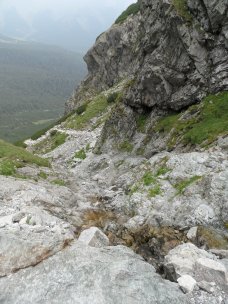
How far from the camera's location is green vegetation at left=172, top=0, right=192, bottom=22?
35.0 metres

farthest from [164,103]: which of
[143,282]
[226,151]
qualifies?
[143,282]

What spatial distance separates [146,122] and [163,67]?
19.0ft

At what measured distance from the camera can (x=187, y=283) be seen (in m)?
15.1

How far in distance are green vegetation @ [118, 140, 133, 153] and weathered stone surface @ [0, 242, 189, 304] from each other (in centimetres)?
2140

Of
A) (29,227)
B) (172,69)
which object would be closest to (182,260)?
(29,227)

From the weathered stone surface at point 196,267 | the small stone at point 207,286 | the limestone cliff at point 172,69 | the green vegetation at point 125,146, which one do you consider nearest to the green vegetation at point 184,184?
the limestone cliff at point 172,69

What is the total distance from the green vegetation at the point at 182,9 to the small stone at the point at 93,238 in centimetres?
2360

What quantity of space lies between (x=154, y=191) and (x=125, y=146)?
13.5 meters

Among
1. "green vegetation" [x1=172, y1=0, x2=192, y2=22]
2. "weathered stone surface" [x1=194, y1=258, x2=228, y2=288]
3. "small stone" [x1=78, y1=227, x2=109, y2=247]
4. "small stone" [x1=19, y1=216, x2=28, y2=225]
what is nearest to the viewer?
"weathered stone surface" [x1=194, y1=258, x2=228, y2=288]

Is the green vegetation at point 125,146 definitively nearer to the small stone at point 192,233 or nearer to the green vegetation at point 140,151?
the green vegetation at point 140,151

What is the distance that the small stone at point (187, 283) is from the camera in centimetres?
1491

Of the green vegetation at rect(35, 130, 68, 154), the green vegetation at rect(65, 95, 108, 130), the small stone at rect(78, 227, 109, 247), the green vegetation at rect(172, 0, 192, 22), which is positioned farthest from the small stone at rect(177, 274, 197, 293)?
the green vegetation at rect(65, 95, 108, 130)

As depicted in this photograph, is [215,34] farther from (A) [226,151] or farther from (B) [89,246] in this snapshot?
(B) [89,246]

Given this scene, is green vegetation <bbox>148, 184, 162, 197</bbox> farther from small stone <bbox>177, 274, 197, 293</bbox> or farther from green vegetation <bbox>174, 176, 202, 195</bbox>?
small stone <bbox>177, 274, 197, 293</bbox>
